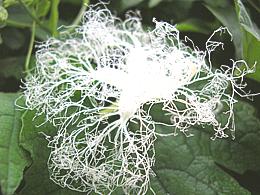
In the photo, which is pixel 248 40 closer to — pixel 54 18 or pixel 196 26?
pixel 196 26

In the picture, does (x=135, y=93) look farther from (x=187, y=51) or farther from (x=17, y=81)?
(x=17, y=81)

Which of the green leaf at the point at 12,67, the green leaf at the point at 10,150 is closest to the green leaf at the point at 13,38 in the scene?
the green leaf at the point at 12,67

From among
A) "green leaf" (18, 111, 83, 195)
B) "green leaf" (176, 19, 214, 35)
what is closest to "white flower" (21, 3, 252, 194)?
"green leaf" (18, 111, 83, 195)

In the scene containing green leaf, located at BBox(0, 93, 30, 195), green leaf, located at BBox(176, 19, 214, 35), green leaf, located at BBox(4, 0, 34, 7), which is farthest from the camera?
green leaf, located at BBox(176, 19, 214, 35)

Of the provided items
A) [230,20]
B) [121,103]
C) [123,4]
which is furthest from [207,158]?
[123,4]

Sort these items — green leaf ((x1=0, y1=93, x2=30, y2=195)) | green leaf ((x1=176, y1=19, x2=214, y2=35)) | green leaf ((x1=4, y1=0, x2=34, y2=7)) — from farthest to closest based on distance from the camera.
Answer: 1. green leaf ((x1=176, y1=19, x2=214, y2=35))
2. green leaf ((x1=4, y1=0, x2=34, y2=7))
3. green leaf ((x1=0, y1=93, x2=30, y2=195))

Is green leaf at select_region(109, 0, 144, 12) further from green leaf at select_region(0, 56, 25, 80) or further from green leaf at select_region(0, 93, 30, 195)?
green leaf at select_region(0, 93, 30, 195)

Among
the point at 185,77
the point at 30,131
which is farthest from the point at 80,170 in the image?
the point at 185,77
